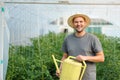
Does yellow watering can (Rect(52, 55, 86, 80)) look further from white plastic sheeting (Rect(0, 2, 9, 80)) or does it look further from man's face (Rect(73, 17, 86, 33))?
white plastic sheeting (Rect(0, 2, 9, 80))

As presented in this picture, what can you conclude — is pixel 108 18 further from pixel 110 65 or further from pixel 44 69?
pixel 44 69

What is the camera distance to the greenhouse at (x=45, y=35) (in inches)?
237

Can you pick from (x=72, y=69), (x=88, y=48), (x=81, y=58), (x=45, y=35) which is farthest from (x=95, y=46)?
(x=45, y=35)

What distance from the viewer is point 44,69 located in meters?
6.00

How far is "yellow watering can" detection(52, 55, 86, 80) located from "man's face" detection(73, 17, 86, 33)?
33 cm

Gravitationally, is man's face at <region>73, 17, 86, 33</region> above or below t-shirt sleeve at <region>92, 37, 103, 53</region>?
above

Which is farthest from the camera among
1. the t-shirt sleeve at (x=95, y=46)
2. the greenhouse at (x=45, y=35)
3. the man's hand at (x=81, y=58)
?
the greenhouse at (x=45, y=35)

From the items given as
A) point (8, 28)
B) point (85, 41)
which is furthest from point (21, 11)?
point (85, 41)

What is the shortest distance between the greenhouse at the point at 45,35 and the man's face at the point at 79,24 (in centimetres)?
169

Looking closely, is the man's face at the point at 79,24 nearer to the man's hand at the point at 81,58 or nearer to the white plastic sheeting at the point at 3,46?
the man's hand at the point at 81,58

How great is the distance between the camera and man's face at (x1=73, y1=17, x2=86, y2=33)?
14.0 feet

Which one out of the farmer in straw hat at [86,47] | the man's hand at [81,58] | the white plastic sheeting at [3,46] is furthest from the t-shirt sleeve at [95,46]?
the white plastic sheeting at [3,46]

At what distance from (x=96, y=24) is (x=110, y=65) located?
2.57 ft

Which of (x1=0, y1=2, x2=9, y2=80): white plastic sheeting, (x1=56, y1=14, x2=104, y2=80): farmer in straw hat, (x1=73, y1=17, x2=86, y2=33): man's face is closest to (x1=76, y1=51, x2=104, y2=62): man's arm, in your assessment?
(x1=56, y1=14, x2=104, y2=80): farmer in straw hat
